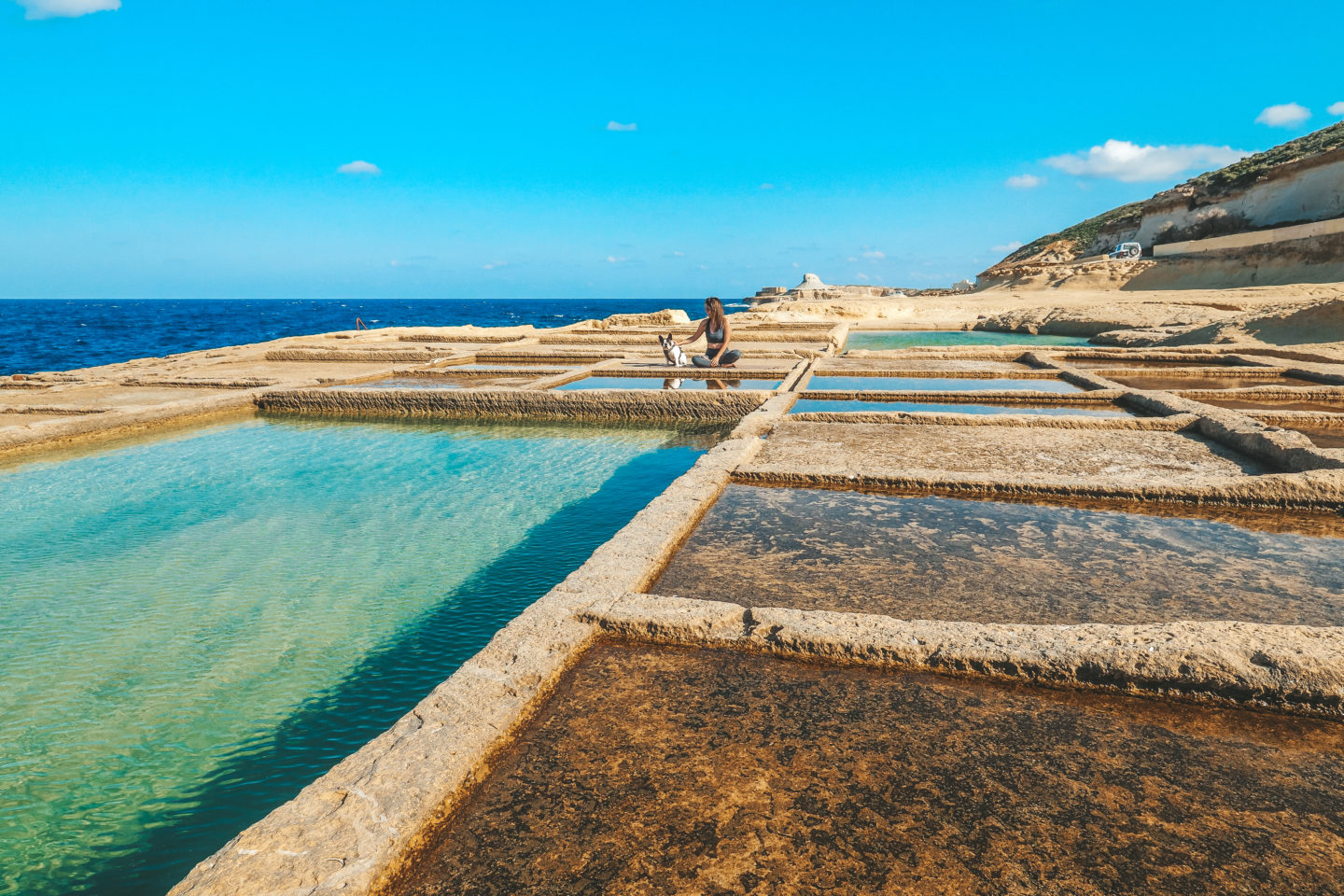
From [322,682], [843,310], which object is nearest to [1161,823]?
[322,682]

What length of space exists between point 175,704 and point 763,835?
8.34 ft

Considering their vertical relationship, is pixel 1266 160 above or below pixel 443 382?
above

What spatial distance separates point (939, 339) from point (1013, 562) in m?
14.2

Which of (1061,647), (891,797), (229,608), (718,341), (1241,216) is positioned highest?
(1241,216)

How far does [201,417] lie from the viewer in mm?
7762

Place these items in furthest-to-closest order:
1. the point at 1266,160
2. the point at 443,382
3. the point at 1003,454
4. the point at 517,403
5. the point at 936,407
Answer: the point at 1266,160, the point at 443,382, the point at 517,403, the point at 936,407, the point at 1003,454

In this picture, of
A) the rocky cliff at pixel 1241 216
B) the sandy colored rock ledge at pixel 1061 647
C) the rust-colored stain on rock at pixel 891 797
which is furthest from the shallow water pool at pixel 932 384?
the rocky cliff at pixel 1241 216

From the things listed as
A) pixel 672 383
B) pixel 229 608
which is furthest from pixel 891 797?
pixel 672 383

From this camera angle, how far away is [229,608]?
356cm

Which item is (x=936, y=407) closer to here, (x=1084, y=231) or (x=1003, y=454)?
(x=1003, y=454)

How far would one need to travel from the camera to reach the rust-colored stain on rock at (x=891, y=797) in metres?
1.46

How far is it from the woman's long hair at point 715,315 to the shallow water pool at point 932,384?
1.72 m

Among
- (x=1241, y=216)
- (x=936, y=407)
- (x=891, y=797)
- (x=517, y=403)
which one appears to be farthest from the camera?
(x=1241, y=216)

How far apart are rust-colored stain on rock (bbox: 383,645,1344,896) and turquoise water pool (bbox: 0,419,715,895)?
1211 millimetres
